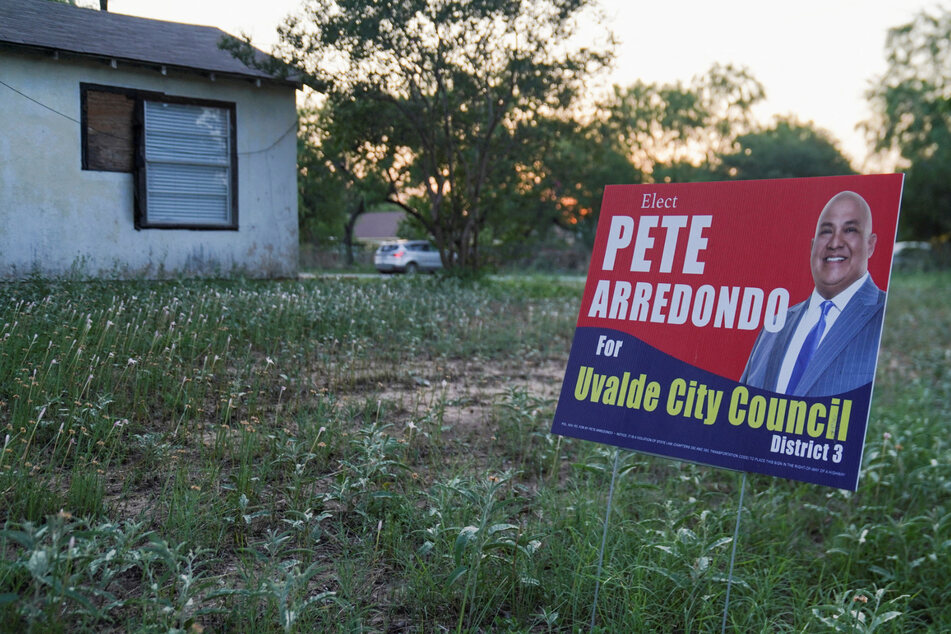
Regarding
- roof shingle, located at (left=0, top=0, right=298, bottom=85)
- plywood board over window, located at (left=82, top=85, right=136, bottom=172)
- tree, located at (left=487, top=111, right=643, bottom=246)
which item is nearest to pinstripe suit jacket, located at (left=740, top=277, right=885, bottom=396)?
roof shingle, located at (left=0, top=0, right=298, bottom=85)

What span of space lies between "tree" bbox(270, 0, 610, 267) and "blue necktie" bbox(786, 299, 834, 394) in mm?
10382

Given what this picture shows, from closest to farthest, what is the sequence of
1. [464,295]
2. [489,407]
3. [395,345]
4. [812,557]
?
[812,557], [489,407], [395,345], [464,295]

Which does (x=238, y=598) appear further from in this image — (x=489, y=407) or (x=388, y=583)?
(x=489, y=407)

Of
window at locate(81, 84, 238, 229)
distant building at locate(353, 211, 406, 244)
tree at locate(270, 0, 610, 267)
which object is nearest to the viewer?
window at locate(81, 84, 238, 229)

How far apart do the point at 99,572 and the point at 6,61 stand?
24.0 feet

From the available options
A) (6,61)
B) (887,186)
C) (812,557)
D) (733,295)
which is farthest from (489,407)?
(6,61)

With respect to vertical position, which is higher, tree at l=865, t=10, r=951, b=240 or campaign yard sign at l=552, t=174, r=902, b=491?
tree at l=865, t=10, r=951, b=240

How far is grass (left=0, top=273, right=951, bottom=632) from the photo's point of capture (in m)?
2.94

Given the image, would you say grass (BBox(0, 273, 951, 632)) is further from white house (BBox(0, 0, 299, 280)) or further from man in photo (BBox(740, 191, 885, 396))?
white house (BBox(0, 0, 299, 280))

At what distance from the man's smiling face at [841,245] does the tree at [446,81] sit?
1021 cm

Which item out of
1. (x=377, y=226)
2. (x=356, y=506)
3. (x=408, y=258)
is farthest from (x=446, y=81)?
(x=377, y=226)

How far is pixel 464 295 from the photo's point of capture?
1175cm

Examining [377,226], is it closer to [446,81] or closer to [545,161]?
[545,161]

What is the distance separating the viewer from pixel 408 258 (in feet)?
101
